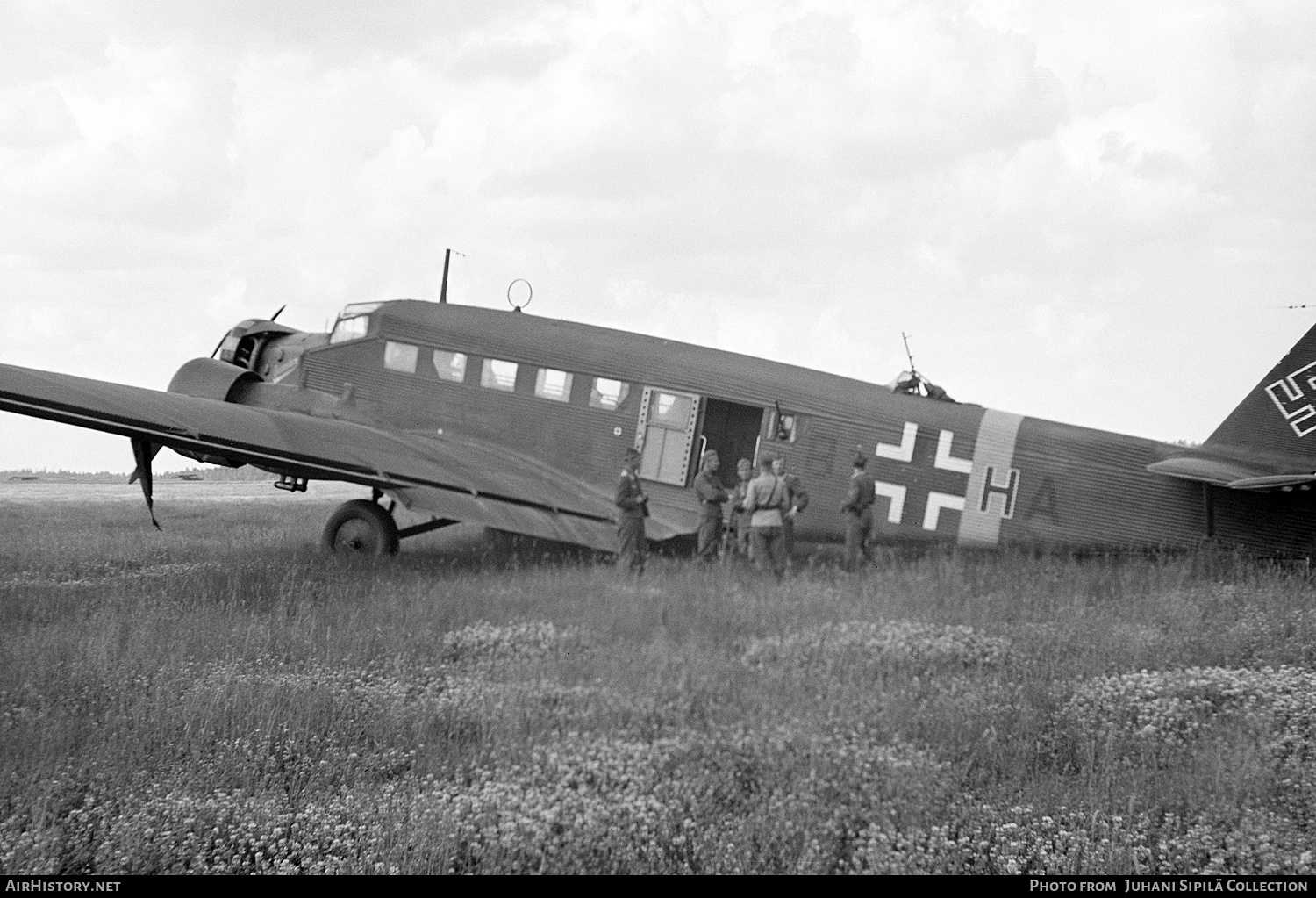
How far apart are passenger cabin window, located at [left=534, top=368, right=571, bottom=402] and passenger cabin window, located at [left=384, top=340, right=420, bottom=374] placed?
191cm

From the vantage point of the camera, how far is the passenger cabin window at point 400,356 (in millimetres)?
15578

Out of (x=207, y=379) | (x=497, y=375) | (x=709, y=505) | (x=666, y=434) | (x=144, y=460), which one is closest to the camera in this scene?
(x=144, y=460)

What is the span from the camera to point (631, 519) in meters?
13.5

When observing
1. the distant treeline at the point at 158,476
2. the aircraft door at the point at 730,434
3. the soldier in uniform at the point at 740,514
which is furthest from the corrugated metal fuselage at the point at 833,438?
the distant treeline at the point at 158,476

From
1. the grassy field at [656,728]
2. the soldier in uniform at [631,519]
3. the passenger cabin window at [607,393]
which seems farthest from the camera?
the passenger cabin window at [607,393]

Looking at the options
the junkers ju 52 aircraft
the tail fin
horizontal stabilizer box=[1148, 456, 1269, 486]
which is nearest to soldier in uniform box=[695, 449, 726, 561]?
the junkers ju 52 aircraft

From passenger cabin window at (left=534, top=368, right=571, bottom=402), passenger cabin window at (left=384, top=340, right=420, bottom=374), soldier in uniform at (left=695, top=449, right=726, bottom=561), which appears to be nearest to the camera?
soldier in uniform at (left=695, top=449, right=726, bottom=561)

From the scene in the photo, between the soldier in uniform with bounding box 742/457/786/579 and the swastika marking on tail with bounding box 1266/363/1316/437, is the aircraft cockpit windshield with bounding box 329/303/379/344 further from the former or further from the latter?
the swastika marking on tail with bounding box 1266/363/1316/437

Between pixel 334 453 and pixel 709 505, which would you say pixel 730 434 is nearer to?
pixel 709 505

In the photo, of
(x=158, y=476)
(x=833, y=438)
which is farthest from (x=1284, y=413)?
(x=158, y=476)

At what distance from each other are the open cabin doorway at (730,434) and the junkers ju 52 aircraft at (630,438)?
37mm

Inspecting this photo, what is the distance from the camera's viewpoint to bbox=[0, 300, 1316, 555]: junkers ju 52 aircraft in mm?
13016

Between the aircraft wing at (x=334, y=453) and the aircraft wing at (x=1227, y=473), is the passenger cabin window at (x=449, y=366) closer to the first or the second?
the aircraft wing at (x=334, y=453)

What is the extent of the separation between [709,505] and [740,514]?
17.2 inches
